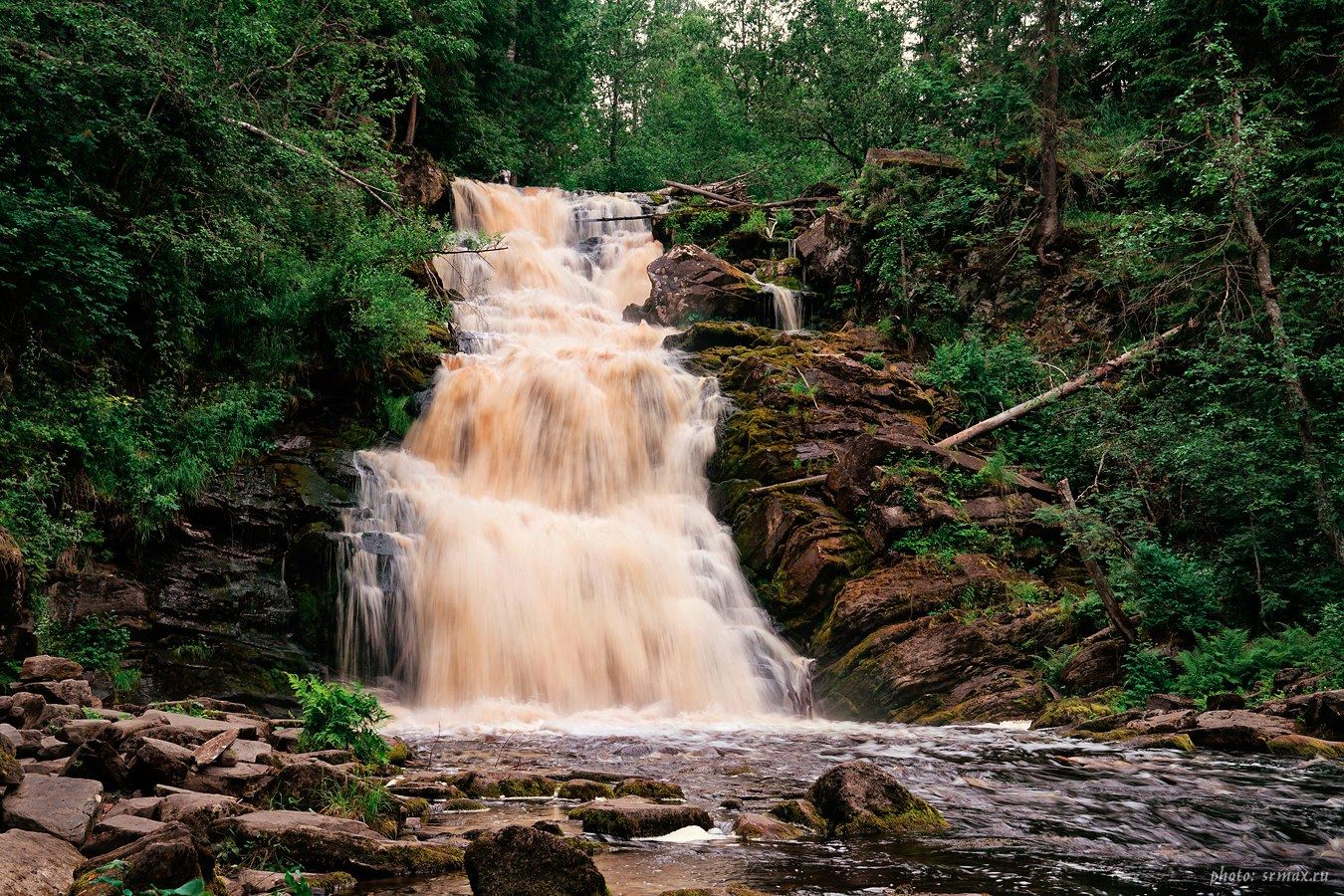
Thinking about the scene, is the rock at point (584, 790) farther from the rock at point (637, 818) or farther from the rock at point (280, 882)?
the rock at point (280, 882)

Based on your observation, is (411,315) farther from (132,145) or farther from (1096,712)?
(1096,712)

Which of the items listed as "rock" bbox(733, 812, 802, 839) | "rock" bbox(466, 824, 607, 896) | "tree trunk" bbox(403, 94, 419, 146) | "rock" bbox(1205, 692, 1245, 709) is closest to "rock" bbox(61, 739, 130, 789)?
"rock" bbox(466, 824, 607, 896)

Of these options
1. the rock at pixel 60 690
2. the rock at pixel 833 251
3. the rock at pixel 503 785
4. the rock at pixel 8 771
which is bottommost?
the rock at pixel 503 785

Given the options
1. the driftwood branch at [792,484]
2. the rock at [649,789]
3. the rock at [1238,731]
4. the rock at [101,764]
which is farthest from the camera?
the driftwood branch at [792,484]

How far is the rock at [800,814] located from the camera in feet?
18.5

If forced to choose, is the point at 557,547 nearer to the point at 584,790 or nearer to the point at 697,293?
the point at 584,790

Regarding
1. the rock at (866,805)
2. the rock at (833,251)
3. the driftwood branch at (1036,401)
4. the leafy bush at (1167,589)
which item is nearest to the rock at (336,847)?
the rock at (866,805)

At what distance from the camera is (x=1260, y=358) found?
12.9 metres

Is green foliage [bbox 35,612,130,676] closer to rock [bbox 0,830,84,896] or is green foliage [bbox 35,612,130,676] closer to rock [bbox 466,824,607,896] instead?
rock [bbox 0,830,84,896]

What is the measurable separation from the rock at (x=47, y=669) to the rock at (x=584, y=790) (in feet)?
15.8

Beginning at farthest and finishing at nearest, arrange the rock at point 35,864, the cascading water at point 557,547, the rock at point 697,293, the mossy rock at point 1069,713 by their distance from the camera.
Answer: the rock at point 697,293 < the cascading water at point 557,547 < the mossy rock at point 1069,713 < the rock at point 35,864

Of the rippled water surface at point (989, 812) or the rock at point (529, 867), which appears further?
the rippled water surface at point (989, 812)

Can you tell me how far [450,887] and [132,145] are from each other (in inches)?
444

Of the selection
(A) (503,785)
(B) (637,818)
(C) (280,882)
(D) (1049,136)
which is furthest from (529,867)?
(D) (1049,136)
